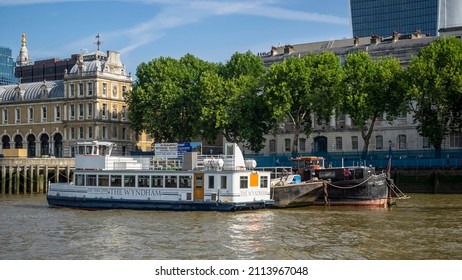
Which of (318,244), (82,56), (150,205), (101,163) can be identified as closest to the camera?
(318,244)

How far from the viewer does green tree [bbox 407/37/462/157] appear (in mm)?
57969

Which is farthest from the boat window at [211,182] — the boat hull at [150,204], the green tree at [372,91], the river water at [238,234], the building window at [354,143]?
the building window at [354,143]

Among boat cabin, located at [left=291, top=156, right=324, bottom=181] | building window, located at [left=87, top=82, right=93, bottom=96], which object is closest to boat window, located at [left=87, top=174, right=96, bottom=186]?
boat cabin, located at [left=291, top=156, right=324, bottom=181]

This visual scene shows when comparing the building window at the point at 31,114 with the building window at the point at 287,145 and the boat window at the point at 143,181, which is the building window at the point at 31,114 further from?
the boat window at the point at 143,181

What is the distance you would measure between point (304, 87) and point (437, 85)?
1212cm

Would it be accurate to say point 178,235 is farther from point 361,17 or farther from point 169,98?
point 361,17

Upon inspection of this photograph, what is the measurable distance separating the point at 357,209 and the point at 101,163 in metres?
15.0

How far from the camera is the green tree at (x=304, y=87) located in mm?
64125

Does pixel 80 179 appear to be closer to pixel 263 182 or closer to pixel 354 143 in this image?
pixel 263 182

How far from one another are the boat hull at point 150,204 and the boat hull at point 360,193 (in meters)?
4.88

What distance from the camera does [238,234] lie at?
94.4 feet

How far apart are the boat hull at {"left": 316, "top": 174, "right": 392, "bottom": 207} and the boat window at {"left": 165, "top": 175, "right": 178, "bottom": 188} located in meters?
9.10
